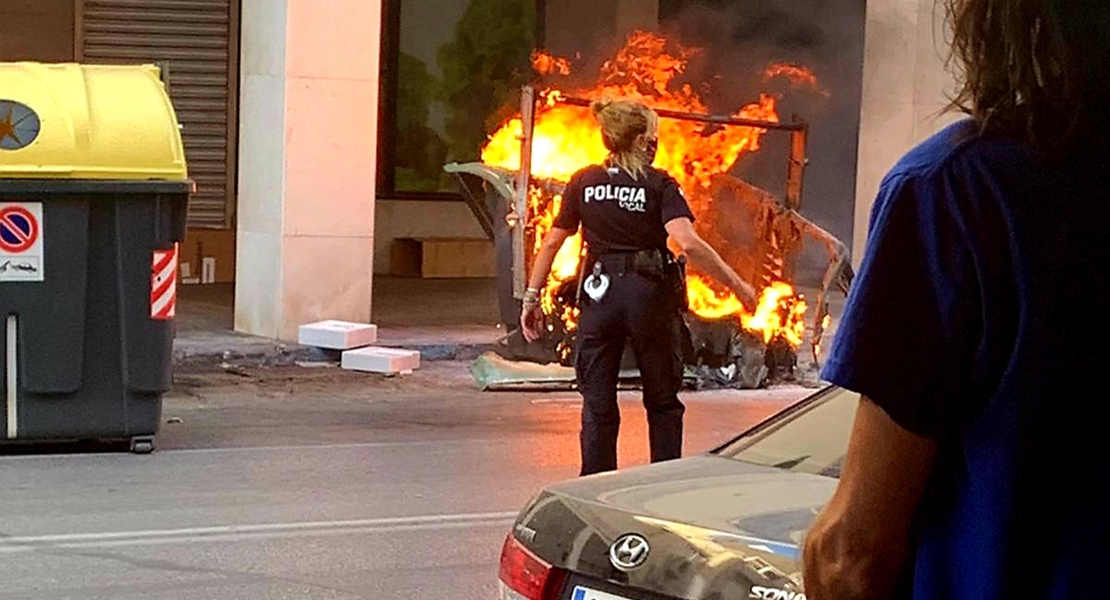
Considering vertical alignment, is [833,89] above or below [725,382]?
above

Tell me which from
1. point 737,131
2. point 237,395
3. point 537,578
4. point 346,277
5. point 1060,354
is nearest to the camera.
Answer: point 1060,354

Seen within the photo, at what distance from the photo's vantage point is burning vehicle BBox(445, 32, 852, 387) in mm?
12352

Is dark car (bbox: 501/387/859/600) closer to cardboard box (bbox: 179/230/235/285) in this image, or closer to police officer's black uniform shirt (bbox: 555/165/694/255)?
police officer's black uniform shirt (bbox: 555/165/694/255)

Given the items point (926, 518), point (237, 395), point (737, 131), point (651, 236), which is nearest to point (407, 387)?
point (237, 395)

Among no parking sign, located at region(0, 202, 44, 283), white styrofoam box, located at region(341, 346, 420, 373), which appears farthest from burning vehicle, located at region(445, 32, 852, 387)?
no parking sign, located at region(0, 202, 44, 283)

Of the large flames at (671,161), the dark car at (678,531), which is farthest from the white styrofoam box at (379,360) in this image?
the dark car at (678,531)

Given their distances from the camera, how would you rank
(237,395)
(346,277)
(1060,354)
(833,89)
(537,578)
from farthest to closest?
(833,89)
(346,277)
(237,395)
(537,578)
(1060,354)

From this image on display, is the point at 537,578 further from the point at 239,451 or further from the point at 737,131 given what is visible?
the point at 737,131

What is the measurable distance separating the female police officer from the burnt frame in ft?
41.7

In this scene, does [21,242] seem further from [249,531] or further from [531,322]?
[531,322]

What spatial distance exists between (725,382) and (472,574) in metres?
6.40

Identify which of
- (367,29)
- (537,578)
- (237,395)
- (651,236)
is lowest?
(237,395)

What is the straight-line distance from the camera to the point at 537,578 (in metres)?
3.67

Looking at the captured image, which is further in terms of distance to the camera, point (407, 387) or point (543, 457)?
point (407, 387)
